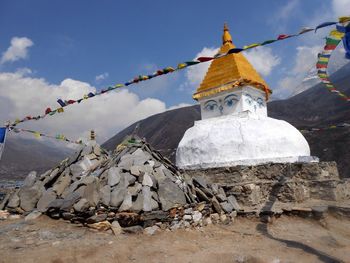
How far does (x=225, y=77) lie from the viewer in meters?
11.0

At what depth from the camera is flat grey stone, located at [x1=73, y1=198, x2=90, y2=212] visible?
6.22m

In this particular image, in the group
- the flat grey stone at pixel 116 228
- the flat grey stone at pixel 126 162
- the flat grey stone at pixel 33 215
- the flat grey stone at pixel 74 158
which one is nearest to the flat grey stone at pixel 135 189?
the flat grey stone at pixel 126 162

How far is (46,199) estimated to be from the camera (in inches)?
289

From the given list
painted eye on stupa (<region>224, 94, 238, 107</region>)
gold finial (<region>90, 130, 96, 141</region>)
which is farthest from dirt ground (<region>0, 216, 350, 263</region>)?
painted eye on stupa (<region>224, 94, 238, 107</region>)

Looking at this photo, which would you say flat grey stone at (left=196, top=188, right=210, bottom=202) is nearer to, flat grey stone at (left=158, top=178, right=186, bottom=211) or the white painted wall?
flat grey stone at (left=158, top=178, right=186, bottom=211)

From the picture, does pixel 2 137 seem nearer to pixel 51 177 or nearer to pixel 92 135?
pixel 92 135

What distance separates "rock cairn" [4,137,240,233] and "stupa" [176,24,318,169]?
64.9 inches

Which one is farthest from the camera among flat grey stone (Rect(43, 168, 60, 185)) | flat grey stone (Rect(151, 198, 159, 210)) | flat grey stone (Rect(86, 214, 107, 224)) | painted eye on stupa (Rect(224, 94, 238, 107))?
painted eye on stupa (Rect(224, 94, 238, 107))

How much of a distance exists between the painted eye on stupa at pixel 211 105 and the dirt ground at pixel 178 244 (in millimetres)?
4937

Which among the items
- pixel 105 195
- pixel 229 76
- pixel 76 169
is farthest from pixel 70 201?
pixel 229 76

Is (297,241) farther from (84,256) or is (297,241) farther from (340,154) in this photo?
(340,154)

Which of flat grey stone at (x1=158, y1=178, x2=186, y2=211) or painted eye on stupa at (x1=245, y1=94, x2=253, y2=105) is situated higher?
painted eye on stupa at (x1=245, y1=94, x2=253, y2=105)

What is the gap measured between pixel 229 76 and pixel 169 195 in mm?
5566

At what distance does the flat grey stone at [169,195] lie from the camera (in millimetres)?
6738
